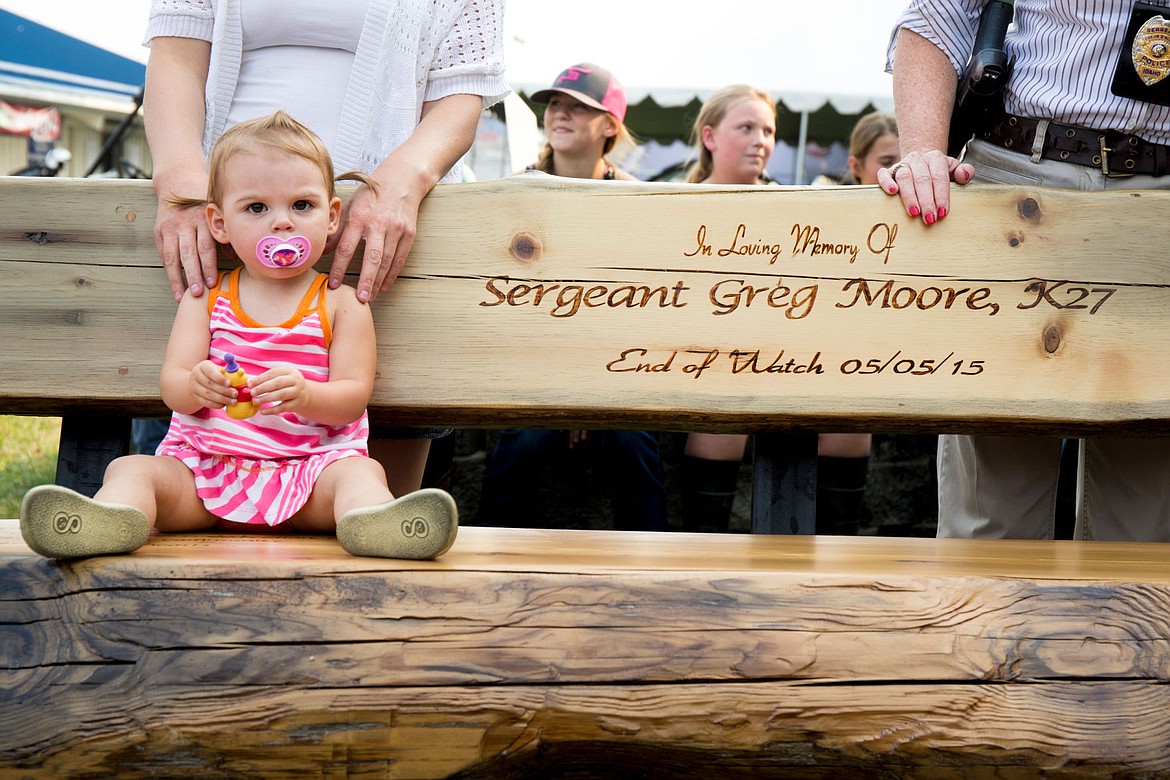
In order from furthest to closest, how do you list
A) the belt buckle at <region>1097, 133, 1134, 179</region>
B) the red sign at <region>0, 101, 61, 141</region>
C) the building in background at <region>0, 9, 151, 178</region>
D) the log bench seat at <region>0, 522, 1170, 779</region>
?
the red sign at <region>0, 101, 61, 141</region> < the building in background at <region>0, 9, 151, 178</region> < the belt buckle at <region>1097, 133, 1134, 179</region> < the log bench seat at <region>0, 522, 1170, 779</region>

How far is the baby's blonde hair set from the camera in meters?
1.55

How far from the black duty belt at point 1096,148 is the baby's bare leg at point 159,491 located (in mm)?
1589

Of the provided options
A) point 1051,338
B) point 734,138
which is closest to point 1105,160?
point 1051,338

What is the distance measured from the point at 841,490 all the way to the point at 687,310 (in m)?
1.59

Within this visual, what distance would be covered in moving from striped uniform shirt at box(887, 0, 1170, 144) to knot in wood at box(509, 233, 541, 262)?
3.02 ft

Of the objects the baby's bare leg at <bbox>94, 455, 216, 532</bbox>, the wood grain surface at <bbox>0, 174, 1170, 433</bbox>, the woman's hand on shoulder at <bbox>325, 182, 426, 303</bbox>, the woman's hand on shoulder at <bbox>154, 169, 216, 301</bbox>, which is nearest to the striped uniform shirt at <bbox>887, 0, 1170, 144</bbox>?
the wood grain surface at <bbox>0, 174, 1170, 433</bbox>

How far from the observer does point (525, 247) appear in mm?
1853

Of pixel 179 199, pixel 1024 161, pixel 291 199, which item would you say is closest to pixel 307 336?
pixel 291 199

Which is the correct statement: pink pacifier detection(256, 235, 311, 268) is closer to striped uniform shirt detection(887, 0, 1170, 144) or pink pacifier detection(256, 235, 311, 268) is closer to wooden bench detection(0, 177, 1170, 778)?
wooden bench detection(0, 177, 1170, 778)

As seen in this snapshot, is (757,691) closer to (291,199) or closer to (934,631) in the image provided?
(934,631)

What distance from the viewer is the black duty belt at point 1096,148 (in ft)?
6.24

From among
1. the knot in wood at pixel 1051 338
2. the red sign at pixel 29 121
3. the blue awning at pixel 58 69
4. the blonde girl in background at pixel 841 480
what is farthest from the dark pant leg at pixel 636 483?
the red sign at pixel 29 121

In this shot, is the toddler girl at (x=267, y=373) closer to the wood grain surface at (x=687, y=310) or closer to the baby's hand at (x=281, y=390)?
the baby's hand at (x=281, y=390)

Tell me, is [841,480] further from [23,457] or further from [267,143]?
[23,457]
